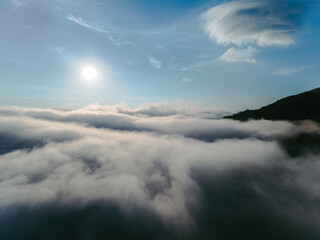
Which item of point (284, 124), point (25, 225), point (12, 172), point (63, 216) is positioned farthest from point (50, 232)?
point (284, 124)

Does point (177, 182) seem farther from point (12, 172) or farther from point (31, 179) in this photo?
point (12, 172)

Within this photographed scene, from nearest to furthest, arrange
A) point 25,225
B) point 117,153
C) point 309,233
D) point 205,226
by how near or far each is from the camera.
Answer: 1. point 309,233
2. point 205,226
3. point 25,225
4. point 117,153

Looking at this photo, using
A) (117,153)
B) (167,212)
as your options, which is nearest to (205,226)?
(167,212)

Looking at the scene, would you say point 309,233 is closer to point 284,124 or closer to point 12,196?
point 284,124

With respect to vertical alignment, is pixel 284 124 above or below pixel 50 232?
above

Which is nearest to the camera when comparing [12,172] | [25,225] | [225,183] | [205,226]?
[205,226]

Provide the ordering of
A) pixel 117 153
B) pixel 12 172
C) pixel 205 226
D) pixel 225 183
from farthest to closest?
pixel 117 153, pixel 12 172, pixel 225 183, pixel 205 226

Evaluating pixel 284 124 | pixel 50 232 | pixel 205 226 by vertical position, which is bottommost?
pixel 50 232

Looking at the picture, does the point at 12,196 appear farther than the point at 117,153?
No

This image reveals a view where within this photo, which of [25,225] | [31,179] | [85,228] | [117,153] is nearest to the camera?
[85,228]
